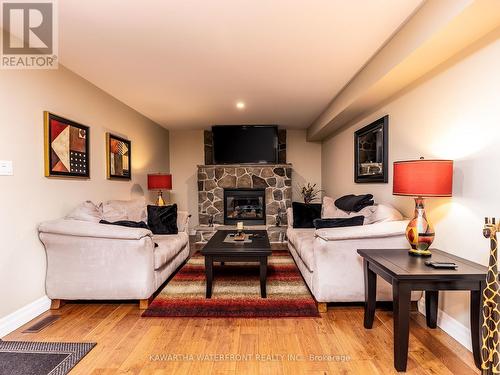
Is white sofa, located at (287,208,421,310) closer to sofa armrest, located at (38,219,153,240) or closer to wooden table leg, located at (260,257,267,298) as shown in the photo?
wooden table leg, located at (260,257,267,298)

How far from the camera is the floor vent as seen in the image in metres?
2.24

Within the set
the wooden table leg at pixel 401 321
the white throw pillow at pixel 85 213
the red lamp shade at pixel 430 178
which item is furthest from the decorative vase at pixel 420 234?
the white throw pillow at pixel 85 213

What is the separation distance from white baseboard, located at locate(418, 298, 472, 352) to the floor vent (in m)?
3.16

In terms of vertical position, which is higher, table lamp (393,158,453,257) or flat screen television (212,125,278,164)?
flat screen television (212,125,278,164)

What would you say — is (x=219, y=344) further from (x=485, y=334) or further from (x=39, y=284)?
(x=39, y=284)

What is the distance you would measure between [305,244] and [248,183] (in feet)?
9.81

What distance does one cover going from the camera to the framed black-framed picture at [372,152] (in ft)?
10.7

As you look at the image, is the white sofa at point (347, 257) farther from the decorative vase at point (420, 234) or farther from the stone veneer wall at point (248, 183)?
the stone veneer wall at point (248, 183)

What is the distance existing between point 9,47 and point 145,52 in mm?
1064

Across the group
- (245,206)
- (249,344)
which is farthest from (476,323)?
(245,206)

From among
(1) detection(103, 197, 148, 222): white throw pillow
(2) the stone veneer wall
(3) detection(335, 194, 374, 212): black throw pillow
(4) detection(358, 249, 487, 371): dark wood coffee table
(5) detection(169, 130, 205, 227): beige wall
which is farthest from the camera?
(5) detection(169, 130, 205, 227): beige wall

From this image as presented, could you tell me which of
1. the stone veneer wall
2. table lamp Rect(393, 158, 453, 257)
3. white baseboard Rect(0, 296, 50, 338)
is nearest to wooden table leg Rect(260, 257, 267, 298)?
table lamp Rect(393, 158, 453, 257)

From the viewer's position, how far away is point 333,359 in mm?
1841

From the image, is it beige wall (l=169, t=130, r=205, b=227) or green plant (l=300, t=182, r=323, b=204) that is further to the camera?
beige wall (l=169, t=130, r=205, b=227)
